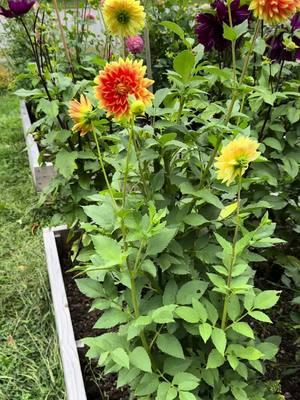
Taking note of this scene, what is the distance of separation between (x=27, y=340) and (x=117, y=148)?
1.08 meters

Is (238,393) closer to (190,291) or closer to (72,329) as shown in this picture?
(190,291)

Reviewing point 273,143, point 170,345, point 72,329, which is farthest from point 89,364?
point 273,143

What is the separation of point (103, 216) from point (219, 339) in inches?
14.6

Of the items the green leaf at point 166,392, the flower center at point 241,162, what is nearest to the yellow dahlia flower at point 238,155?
the flower center at point 241,162

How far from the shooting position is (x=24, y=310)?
92.0 inches

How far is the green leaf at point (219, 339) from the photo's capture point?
1104 mm

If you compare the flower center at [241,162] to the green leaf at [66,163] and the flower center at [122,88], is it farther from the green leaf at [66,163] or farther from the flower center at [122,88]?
the green leaf at [66,163]

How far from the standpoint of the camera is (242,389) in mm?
1270

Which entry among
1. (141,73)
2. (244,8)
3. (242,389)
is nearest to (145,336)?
(242,389)

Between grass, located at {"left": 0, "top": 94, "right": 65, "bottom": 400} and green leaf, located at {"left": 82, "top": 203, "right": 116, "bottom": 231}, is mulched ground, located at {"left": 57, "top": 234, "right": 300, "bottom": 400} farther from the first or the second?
green leaf, located at {"left": 82, "top": 203, "right": 116, "bottom": 231}

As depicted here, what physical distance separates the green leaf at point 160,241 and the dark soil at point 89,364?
0.69 meters

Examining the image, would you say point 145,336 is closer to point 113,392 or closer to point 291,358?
point 113,392

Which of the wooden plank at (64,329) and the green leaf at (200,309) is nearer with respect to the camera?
the green leaf at (200,309)

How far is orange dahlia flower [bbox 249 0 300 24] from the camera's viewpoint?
3.49 ft
